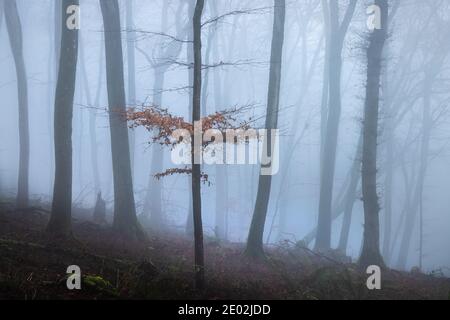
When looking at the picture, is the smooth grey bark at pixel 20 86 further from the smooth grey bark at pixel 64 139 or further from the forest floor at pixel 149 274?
the smooth grey bark at pixel 64 139

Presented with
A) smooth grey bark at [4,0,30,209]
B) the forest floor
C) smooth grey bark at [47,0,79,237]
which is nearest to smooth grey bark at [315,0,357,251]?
the forest floor

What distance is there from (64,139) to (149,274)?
4.80 m

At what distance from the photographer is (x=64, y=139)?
35.0 ft

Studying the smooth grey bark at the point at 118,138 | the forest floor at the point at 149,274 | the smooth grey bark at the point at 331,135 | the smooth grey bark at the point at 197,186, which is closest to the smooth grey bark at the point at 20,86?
the forest floor at the point at 149,274

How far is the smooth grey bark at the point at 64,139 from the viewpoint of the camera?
34.8ft

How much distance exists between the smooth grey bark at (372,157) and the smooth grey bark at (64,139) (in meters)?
8.88

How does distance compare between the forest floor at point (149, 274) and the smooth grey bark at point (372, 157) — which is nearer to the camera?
the forest floor at point (149, 274)

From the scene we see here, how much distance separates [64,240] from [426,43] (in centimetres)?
2337

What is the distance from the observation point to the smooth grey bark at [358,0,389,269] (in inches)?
484

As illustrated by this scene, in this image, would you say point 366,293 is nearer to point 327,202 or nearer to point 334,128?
point 327,202

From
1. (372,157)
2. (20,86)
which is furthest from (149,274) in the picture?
(20,86)

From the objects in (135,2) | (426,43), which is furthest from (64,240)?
(135,2)

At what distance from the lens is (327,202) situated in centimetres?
1653

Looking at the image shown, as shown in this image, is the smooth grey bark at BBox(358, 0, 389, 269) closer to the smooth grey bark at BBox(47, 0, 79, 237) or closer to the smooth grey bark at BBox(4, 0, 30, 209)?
the smooth grey bark at BBox(47, 0, 79, 237)
